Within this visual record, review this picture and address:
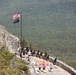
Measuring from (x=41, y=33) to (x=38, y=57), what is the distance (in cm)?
15305

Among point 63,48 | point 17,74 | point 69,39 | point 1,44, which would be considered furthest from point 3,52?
point 69,39

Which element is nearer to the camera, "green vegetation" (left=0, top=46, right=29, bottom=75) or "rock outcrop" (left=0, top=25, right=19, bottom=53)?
"green vegetation" (left=0, top=46, right=29, bottom=75)

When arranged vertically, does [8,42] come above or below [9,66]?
below

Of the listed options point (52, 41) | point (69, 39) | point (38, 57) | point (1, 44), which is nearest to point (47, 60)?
point (38, 57)

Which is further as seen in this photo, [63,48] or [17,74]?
[63,48]

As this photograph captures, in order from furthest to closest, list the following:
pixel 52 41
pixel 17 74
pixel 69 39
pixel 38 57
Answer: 1. pixel 69 39
2. pixel 52 41
3. pixel 38 57
4. pixel 17 74

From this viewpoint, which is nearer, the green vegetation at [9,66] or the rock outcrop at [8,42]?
the green vegetation at [9,66]

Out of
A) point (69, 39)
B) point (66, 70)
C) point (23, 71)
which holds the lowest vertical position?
point (69, 39)

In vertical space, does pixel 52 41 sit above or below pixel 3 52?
below

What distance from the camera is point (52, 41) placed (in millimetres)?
162000

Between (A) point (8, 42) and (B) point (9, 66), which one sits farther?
Answer: (A) point (8, 42)

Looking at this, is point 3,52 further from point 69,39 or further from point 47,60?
point 69,39

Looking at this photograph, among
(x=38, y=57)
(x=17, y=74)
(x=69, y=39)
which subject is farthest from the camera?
(x=69, y=39)

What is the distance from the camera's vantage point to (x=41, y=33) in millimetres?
188750
